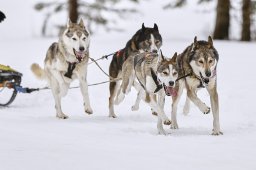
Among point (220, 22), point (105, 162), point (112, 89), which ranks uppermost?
point (220, 22)

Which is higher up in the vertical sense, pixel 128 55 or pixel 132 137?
pixel 128 55

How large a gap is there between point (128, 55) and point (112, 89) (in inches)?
25.8

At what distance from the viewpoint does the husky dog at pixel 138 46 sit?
7816mm

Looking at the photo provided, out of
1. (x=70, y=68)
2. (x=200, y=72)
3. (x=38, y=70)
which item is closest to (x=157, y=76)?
(x=200, y=72)

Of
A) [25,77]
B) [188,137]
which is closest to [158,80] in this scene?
[188,137]

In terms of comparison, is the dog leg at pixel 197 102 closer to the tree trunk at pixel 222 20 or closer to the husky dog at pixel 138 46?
the husky dog at pixel 138 46

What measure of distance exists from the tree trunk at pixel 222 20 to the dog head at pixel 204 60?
1117 centimetres

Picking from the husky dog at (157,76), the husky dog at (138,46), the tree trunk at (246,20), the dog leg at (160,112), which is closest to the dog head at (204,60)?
the husky dog at (157,76)

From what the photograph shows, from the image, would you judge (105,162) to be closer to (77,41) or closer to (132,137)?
(132,137)

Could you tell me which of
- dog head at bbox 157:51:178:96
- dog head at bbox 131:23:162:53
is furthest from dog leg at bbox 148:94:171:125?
dog head at bbox 131:23:162:53

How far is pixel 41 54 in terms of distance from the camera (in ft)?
52.5

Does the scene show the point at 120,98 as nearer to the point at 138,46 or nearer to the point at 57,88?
the point at 138,46

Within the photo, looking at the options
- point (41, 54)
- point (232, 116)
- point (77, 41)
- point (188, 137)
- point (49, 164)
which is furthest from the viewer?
point (41, 54)

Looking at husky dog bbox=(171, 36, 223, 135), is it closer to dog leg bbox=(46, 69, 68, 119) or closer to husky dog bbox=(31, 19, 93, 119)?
husky dog bbox=(31, 19, 93, 119)
